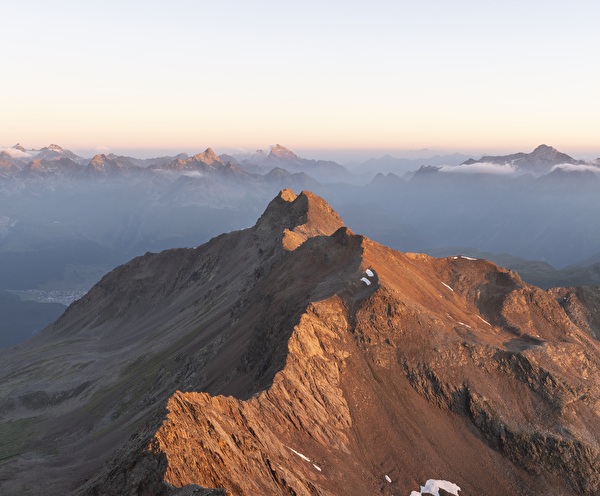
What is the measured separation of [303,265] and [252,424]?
59.9m

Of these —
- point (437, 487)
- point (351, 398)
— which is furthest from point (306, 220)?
point (437, 487)

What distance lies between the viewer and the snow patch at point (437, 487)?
75312mm

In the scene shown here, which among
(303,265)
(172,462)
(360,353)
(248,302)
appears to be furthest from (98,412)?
(172,462)

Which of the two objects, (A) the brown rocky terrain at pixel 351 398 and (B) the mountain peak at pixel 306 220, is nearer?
(A) the brown rocky terrain at pixel 351 398

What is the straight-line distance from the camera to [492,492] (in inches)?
3145

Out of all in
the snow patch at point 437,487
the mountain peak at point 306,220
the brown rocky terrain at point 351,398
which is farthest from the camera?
the mountain peak at point 306,220

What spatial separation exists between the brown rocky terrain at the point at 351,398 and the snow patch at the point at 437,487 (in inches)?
50.5

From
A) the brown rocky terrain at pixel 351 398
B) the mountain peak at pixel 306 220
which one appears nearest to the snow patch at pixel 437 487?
the brown rocky terrain at pixel 351 398

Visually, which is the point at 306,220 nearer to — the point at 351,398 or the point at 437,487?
the point at 351,398

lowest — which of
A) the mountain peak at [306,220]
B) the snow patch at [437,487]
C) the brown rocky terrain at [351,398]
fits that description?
the snow patch at [437,487]

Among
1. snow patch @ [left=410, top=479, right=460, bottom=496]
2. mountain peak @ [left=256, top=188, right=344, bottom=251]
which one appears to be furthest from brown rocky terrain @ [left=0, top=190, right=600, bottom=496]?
mountain peak @ [left=256, top=188, right=344, bottom=251]

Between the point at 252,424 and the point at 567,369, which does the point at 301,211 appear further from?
the point at 252,424

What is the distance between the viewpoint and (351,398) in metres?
83.8

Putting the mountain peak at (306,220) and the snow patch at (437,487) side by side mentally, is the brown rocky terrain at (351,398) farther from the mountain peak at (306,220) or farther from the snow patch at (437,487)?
the mountain peak at (306,220)
